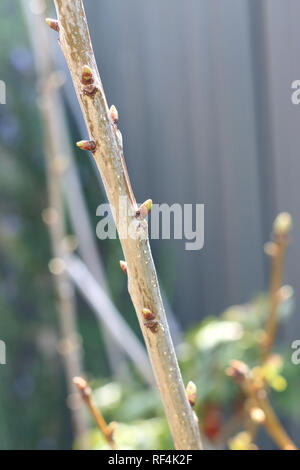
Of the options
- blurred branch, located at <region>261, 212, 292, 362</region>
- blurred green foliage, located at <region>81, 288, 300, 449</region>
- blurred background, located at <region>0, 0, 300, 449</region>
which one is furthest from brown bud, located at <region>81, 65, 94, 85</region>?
blurred background, located at <region>0, 0, 300, 449</region>

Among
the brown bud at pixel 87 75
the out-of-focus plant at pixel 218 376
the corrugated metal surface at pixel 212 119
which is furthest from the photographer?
the corrugated metal surface at pixel 212 119

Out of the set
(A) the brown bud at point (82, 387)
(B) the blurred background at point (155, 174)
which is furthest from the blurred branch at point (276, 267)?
(B) the blurred background at point (155, 174)

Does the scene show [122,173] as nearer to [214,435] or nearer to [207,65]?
[214,435]

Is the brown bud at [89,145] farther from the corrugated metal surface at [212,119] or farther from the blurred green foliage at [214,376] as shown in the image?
the corrugated metal surface at [212,119]

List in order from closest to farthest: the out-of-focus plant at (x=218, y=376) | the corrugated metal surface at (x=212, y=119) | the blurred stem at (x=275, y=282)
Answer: the blurred stem at (x=275, y=282) < the out-of-focus plant at (x=218, y=376) < the corrugated metal surface at (x=212, y=119)

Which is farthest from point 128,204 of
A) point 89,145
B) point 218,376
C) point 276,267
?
point 218,376

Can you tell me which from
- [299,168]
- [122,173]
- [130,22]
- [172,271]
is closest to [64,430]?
[172,271]

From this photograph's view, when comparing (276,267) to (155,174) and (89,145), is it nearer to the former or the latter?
(89,145)
